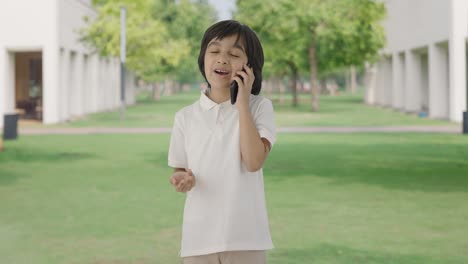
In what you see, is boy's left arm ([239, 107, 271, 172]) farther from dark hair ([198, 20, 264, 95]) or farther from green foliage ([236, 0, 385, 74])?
green foliage ([236, 0, 385, 74])

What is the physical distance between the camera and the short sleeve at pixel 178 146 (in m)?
3.67

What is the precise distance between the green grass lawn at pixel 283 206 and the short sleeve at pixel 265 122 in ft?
13.8

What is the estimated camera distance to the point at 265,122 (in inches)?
141

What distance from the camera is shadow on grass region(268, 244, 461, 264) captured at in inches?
302

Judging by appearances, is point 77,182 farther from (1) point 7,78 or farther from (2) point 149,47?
(2) point 149,47

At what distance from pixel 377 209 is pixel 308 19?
106 feet

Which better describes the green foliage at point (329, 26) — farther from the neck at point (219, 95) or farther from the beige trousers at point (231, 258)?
the beige trousers at point (231, 258)

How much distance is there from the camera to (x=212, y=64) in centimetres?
358

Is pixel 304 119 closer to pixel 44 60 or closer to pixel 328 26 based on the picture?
pixel 328 26

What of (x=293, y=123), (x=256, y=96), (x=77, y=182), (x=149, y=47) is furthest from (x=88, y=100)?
(x=256, y=96)

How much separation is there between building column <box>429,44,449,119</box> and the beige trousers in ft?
117

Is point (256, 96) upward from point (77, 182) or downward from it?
upward

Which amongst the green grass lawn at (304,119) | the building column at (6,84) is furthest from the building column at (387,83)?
the building column at (6,84)

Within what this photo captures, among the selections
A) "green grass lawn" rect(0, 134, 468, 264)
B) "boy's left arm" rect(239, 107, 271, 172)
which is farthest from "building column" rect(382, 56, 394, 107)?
"boy's left arm" rect(239, 107, 271, 172)
